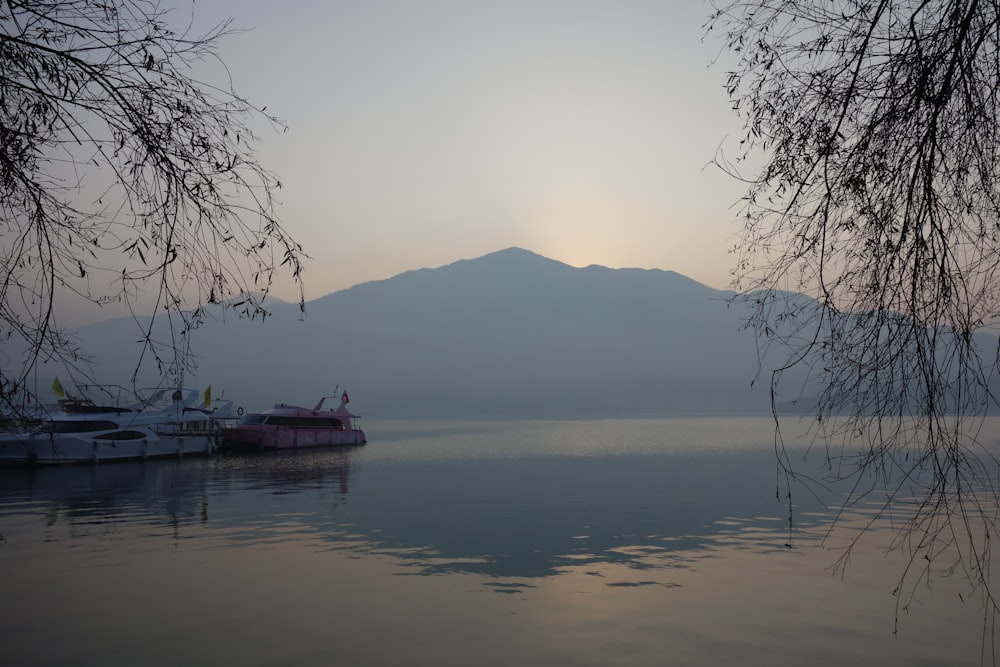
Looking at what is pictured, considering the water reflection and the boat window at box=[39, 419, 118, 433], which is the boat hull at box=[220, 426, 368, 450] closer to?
the water reflection

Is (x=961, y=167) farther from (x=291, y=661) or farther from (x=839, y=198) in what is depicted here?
(x=291, y=661)

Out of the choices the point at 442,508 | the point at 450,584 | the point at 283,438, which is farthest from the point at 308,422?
the point at 450,584

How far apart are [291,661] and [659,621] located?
802cm

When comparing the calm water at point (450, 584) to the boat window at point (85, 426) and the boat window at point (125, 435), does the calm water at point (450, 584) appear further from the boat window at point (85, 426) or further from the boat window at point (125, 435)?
the boat window at point (125, 435)

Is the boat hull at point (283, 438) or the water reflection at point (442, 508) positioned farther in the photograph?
the boat hull at point (283, 438)

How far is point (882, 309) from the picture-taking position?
6023mm

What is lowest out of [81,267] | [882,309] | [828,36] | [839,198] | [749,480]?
[749,480]

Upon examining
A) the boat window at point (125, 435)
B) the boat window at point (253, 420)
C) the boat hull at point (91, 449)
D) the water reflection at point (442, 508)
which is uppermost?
the boat window at point (253, 420)

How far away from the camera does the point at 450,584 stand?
2069 centimetres

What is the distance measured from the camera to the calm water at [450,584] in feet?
49.2

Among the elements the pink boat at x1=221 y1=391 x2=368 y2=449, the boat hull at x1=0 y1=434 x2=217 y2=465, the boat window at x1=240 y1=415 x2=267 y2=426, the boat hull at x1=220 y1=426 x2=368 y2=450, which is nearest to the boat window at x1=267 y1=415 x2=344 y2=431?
the pink boat at x1=221 y1=391 x2=368 y2=449

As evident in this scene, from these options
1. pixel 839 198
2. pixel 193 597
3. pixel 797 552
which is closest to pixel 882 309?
pixel 839 198

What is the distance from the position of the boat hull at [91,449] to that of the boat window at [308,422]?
12671mm

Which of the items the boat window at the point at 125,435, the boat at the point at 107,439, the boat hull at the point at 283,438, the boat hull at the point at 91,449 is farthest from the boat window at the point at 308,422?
the boat window at the point at 125,435
